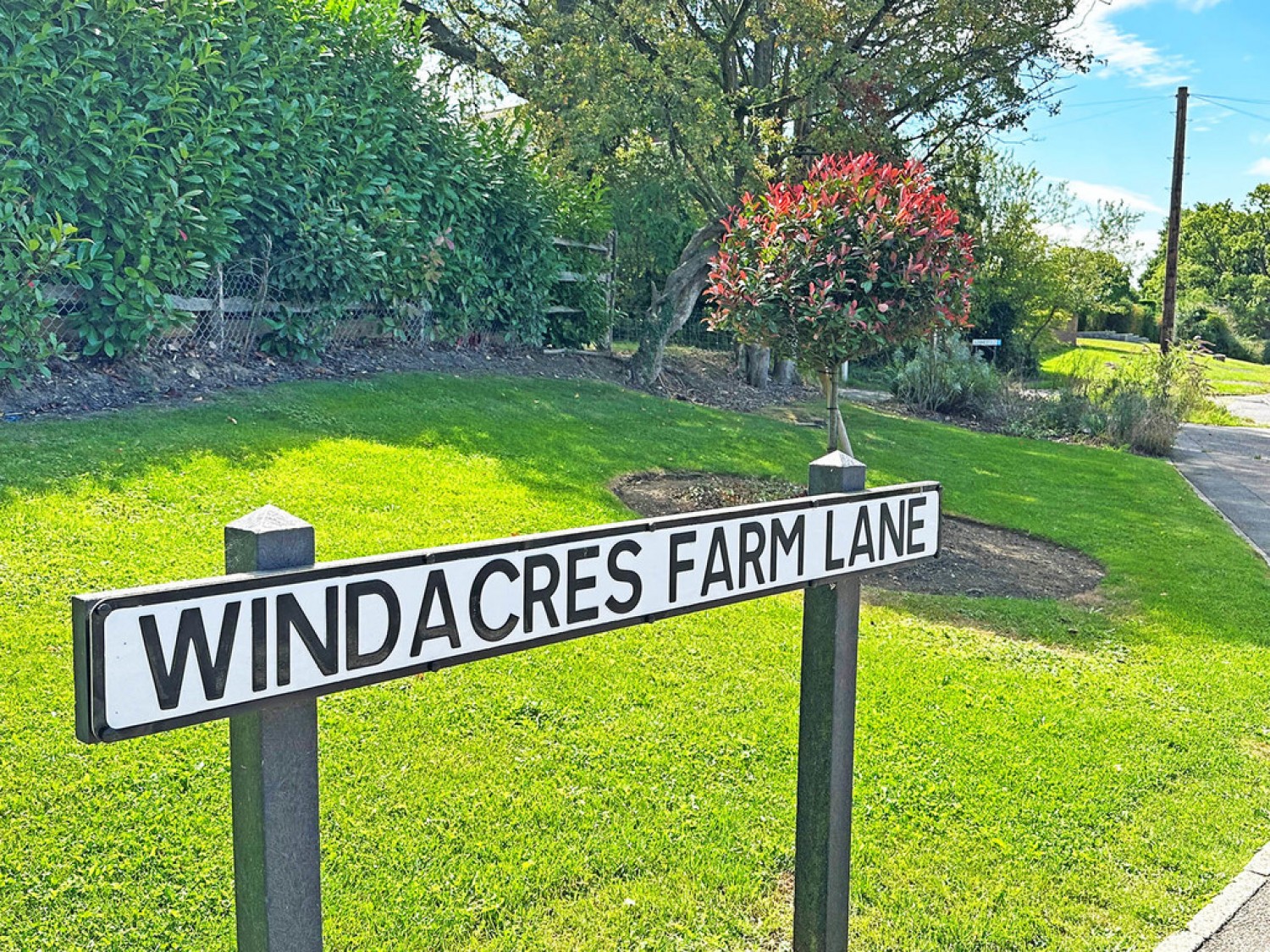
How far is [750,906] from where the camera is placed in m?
3.38

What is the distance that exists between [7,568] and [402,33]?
8.48 metres

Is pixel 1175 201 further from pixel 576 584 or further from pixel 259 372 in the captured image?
pixel 576 584

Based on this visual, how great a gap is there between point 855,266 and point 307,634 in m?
6.62

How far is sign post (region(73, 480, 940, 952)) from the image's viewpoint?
4.67 feet

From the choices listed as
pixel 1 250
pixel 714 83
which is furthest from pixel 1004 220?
pixel 1 250

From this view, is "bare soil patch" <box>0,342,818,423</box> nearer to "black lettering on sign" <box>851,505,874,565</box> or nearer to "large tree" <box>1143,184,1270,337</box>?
"black lettering on sign" <box>851,505,874,565</box>

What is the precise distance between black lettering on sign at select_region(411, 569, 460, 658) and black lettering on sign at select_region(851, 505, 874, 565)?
1.16 m

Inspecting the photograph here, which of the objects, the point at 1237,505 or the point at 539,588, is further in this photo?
the point at 1237,505

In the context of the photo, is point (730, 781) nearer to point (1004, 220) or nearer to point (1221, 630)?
point (1221, 630)

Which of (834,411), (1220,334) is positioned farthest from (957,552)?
(1220,334)

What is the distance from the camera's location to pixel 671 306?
15.7m

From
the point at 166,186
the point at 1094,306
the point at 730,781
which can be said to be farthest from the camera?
the point at 1094,306

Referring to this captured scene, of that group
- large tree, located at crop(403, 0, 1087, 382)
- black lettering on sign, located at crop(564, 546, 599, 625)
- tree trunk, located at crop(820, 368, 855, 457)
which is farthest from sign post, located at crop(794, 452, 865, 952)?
large tree, located at crop(403, 0, 1087, 382)

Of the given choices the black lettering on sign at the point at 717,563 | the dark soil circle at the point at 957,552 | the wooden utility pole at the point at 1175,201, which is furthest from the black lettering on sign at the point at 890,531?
the wooden utility pole at the point at 1175,201
